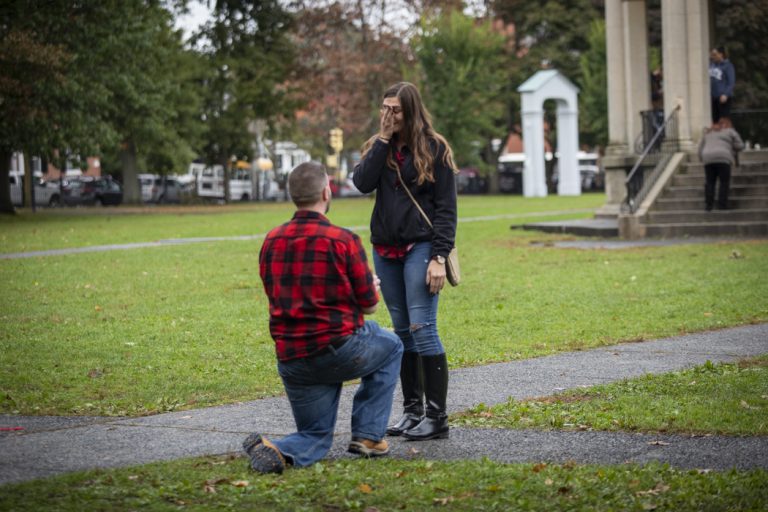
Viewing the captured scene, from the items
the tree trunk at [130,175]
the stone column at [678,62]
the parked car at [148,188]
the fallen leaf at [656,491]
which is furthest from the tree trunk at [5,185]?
the fallen leaf at [656,491]

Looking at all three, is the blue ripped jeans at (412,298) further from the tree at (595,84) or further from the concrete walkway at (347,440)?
the tree at (595,84)

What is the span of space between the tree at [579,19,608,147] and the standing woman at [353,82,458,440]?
60.8 meters

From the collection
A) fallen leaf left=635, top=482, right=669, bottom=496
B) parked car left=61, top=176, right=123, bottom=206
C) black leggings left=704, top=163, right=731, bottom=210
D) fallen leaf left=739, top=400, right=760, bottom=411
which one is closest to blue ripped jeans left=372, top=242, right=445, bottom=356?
fallen leaf left=635, top=482, right=669, bottom=496

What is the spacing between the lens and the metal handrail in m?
26.1

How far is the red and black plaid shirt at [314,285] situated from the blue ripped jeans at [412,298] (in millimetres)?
730

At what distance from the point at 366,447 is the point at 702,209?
65.7ft

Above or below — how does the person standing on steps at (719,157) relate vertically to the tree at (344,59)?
below

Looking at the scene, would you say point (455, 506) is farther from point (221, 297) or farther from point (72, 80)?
point (72, 80)

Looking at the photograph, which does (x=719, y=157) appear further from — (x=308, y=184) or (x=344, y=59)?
(x=344, y=59)

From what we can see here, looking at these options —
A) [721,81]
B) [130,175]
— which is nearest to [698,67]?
[721,81]

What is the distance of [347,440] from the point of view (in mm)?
7039

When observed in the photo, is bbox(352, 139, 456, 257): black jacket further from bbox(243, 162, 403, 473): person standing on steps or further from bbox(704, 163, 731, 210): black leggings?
bbox(704, 163, 731, 210): black leggings

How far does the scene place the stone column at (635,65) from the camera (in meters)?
30.4

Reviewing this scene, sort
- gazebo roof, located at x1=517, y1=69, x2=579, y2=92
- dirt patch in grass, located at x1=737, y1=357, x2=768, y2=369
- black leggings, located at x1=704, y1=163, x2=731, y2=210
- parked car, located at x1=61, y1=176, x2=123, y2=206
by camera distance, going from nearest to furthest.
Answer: dirt patch in grass, located at x1=737, y1=357, x2=768, y2=369
black leggings, located at x1=704, y1=163, x2=731, y2=210
gazebo roof, located at x1=517, y1=69, x2=579, y2=92
parked car, located at x1=61, y1=176, x2=123, y2=206
